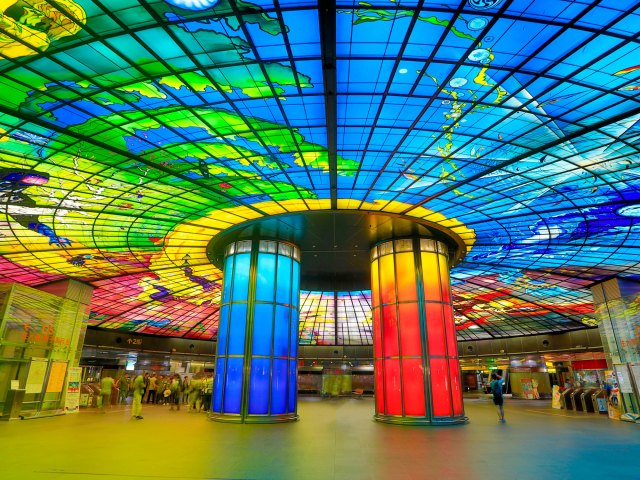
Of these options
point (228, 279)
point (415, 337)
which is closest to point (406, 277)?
point (415, 337)

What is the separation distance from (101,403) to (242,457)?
23.1m

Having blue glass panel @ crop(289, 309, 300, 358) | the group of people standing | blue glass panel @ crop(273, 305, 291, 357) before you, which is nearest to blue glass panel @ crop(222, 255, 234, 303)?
blue glass panel @ crop(273, 305, 291, 357)

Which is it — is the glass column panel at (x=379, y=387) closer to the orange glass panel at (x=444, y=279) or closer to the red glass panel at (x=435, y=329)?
the red glass panel at (x=435, y=329)

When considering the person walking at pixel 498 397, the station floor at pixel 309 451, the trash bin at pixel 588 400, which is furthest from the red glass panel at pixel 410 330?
the trash bin at pixel 588 400

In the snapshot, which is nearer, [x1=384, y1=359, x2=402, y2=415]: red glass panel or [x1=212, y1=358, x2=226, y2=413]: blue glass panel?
[x1=384, y1=359, x2=402, y2=415]: red glass panel

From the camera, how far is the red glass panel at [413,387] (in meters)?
20.7

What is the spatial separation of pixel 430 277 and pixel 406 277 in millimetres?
1462

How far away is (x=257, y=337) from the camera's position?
22.4m

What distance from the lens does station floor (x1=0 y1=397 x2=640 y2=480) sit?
9.24 meters

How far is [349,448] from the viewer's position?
12.8 m

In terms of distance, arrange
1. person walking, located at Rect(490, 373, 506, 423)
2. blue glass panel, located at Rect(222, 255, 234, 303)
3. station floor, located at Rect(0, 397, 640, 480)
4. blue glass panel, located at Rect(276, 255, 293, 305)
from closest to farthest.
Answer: station floor, located at Rect(0, 397, 640, 480) < person walking, located at Rect(490, 373, 506, 423) < blue glass panel, located at Rect(276, 255, 293, 305) < blue glass panel, located at Rect(222, 255, 234, 303)

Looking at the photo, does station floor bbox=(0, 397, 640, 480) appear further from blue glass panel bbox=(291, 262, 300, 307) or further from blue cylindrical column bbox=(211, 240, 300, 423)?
blue glass panel bbox=(291, 262, 300, 307)

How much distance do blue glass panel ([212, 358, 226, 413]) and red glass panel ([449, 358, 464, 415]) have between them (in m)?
13.0

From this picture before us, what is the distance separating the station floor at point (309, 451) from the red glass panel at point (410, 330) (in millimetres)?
4192
